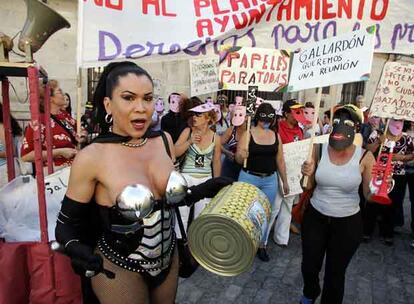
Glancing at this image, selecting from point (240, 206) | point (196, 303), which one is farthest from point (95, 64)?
point (196, 303)

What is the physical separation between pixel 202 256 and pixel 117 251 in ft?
1.52

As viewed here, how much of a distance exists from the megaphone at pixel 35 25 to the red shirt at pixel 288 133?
383 centimetres

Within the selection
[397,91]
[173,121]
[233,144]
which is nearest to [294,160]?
[233,144]

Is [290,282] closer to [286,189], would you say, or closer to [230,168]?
[286,189]

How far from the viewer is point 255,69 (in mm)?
4477

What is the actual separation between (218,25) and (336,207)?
1811mm

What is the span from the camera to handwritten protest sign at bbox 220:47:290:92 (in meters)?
4.43

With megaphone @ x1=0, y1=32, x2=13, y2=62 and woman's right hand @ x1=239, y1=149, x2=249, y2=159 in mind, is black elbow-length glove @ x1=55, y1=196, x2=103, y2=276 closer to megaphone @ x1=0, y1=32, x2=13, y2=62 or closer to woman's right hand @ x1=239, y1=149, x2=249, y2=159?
megaphone @ x1=0, y1=32, x2=13, y2=62

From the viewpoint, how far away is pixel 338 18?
3162 mm

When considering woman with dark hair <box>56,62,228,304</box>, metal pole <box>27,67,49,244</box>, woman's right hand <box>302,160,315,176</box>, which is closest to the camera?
woman with dark hair <box>56,62,228,304</box>

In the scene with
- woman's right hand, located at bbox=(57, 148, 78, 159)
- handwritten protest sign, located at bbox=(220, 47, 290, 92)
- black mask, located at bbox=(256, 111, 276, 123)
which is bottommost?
woman's right hand, located at bbox=(57, 148, 78, 159)

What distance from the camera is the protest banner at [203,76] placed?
19.6ft

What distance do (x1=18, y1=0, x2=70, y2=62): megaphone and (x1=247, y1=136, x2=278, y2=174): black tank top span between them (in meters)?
2.84

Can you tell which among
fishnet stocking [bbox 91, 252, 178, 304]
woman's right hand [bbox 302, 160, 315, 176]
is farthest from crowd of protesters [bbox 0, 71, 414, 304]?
fishnet stocking [bbox 91, 252, 178, 304]
